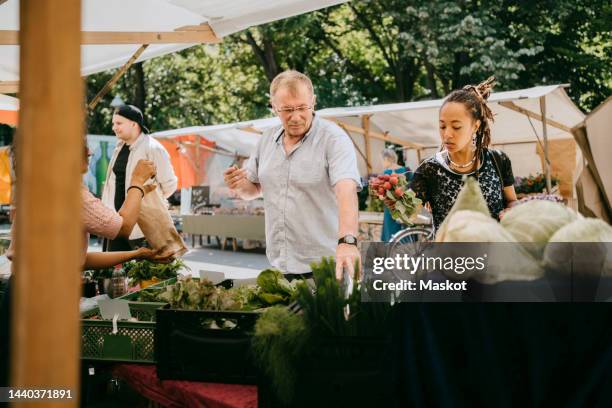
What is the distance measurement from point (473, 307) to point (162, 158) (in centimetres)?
334

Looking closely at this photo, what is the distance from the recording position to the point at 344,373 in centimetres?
156

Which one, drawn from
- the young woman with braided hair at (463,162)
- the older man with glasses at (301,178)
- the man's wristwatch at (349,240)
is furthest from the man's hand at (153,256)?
the young woman with braided hair at (463,162)

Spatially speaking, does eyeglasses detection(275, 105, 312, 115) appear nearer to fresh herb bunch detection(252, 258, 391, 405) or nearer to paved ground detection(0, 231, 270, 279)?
fresh herb bunch detection(252, 258, 391, 405)

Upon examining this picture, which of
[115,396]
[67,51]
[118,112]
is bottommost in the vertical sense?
[115,396]

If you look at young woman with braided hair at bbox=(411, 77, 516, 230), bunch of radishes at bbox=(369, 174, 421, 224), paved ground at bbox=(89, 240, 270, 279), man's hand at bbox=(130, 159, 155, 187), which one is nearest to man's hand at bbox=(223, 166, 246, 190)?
man's hand at bbox=(130, 159, 155, 187)

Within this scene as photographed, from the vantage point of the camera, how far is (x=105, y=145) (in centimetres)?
1320

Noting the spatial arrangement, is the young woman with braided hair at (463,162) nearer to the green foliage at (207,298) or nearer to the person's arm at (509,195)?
the person's arm at (509,195)

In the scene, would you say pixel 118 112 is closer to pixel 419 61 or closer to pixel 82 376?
pixel 82 376

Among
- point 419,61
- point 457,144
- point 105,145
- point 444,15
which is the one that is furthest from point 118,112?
point 419,61

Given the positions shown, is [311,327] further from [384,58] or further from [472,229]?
[384,58]

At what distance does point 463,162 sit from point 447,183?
0.12m

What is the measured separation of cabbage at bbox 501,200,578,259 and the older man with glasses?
1059mm

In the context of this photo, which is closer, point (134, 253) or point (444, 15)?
point (134, 253)

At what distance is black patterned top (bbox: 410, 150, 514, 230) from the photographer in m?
2.66
